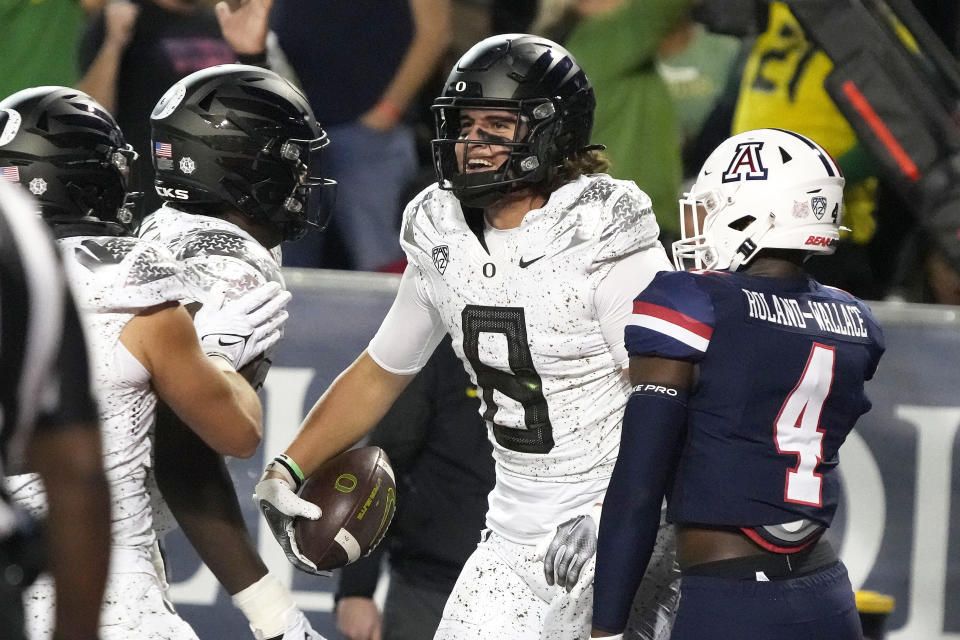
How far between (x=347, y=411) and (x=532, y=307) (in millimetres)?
662

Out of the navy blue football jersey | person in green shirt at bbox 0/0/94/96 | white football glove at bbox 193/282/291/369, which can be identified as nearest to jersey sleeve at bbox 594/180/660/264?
the navy blue football jersey

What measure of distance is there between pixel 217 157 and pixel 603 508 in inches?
51.6

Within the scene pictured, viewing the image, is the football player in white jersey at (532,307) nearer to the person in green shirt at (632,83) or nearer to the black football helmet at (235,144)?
the black football helmet at (235,144)

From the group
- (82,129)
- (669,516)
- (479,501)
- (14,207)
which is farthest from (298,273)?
(14,207)

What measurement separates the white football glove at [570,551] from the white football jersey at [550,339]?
90mm

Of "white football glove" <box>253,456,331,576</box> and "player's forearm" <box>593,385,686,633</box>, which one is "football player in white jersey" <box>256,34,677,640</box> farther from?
"player's forearm" <box>593,385,686,633</box>

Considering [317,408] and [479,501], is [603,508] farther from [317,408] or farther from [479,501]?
[479,501]

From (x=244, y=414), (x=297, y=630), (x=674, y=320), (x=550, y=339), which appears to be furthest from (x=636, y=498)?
(x=297, y=630)

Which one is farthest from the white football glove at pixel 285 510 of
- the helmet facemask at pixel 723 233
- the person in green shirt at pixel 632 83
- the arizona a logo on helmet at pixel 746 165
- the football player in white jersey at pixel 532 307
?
the person in green shirt at pixel 632 83

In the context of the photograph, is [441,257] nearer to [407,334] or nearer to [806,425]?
[407,334]

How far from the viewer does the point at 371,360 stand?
3.70 m

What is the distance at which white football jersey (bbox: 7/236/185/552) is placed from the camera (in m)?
2.76

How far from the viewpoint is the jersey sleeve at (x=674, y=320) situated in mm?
2787

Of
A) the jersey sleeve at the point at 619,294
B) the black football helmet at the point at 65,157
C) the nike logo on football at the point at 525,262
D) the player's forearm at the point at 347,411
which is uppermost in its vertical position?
the black football helmet at the point at 65,157
